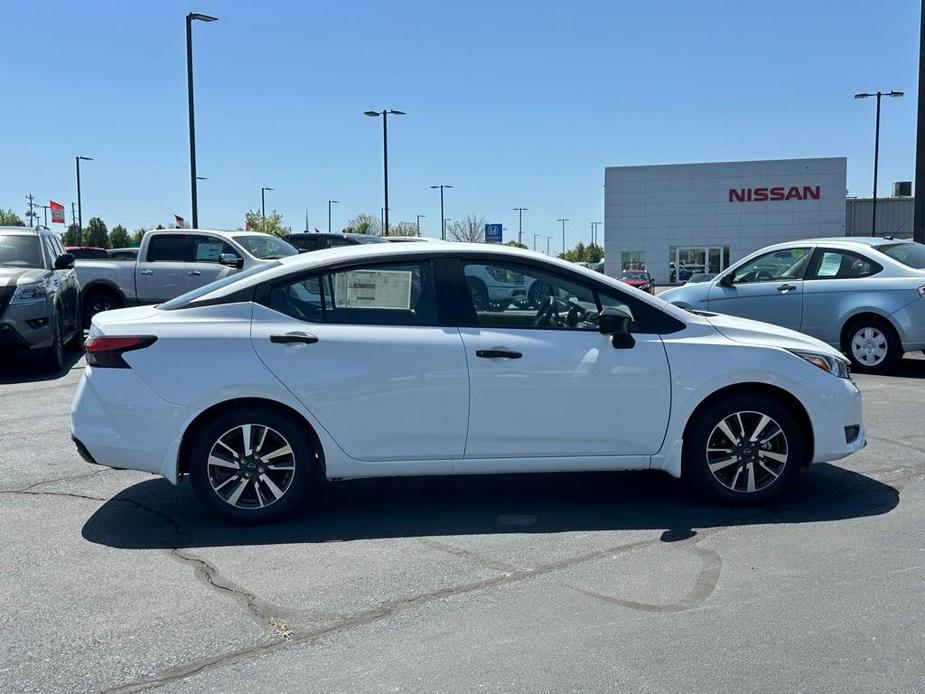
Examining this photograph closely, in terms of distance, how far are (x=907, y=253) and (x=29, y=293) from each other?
1061 cm

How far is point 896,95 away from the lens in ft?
141

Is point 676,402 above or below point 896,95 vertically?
below

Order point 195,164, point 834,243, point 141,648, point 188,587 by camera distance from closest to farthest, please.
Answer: point 141,648 → point 188,587 → point 834,243 → point 195,164

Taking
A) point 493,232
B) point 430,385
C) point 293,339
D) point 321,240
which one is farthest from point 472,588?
point 493,232

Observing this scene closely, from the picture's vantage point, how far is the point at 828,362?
5734mm

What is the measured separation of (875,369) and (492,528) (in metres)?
7.63

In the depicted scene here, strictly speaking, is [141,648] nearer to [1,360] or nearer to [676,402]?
[676,402]

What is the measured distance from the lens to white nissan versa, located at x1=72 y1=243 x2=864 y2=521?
5.23m

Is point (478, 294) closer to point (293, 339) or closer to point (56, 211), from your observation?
point (293, 339)

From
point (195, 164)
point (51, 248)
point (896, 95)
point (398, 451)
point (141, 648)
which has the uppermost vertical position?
point (896, 95)

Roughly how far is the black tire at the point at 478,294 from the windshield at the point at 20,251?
344 inches

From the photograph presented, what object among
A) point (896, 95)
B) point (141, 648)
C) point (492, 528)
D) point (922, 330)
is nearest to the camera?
point (141, 648)

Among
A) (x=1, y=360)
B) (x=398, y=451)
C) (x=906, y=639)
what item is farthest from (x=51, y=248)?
(x=906, y=639)

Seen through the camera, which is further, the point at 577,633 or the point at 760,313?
the point at 760,313
